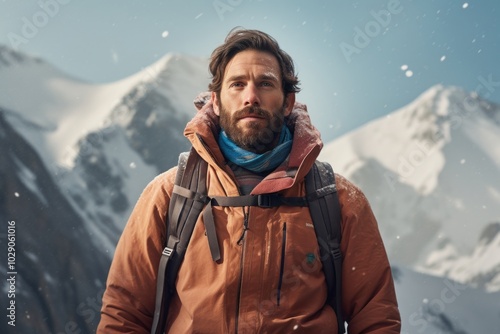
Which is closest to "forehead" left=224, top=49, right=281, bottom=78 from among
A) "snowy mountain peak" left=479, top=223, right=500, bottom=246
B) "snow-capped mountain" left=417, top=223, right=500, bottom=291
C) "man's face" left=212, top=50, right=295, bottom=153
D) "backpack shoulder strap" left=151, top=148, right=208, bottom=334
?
"man's face" left=212, top=50, right=295, bottom=153

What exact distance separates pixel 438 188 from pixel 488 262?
1083cm

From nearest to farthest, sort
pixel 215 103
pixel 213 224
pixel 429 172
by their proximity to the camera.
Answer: pixel 213 224
pixel 215 103
pixel 429 172

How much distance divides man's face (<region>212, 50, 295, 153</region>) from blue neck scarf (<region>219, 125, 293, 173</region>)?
5 cm

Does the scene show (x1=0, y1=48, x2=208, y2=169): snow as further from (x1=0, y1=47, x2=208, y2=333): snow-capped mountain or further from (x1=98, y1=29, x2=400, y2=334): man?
(x1=98, y1=29, x2=400, y2=334): man

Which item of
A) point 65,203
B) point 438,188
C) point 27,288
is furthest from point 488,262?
point 27,288

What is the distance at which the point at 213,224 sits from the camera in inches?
117

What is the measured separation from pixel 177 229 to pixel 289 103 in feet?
3.38

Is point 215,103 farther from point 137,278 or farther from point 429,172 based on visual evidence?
point 429,172

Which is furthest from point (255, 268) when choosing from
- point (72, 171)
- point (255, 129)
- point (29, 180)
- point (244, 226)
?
point (72, 171)

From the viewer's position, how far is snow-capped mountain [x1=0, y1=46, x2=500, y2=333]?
17062 millimetres

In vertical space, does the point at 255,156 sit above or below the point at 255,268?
above

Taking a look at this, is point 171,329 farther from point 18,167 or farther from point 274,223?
point 18,167

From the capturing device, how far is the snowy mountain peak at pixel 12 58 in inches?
926

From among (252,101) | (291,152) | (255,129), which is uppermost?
(252,101)
